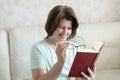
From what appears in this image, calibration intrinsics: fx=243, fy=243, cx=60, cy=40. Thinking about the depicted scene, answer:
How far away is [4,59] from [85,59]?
966mm

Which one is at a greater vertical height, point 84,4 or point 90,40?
point 84,4

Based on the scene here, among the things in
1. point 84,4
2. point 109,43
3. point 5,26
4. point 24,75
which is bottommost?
Result: point 24,75

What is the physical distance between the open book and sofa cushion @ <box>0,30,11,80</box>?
87 cm

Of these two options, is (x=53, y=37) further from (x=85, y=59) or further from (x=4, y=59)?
(x=4, y=59)

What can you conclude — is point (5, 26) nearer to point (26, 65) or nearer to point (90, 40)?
point (26, 65)

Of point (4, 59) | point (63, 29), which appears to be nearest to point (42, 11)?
point (4, 59)

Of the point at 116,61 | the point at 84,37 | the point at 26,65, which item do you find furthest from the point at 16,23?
the point at 116,61

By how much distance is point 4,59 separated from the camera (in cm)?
204

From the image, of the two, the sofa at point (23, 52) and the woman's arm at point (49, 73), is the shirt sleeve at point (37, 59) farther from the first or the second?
the sofa at point (23, 52)

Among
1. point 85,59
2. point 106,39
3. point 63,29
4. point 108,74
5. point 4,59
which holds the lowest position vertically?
Answer: point 108,74

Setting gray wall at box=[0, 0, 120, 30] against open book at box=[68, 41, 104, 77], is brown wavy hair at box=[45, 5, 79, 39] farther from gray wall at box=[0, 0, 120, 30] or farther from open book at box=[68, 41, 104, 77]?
gray wall at box=[0, 0, 120, 30]

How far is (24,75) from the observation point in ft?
6.83

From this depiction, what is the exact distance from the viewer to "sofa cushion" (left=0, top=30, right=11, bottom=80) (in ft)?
6.66

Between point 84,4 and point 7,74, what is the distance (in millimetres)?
1065
